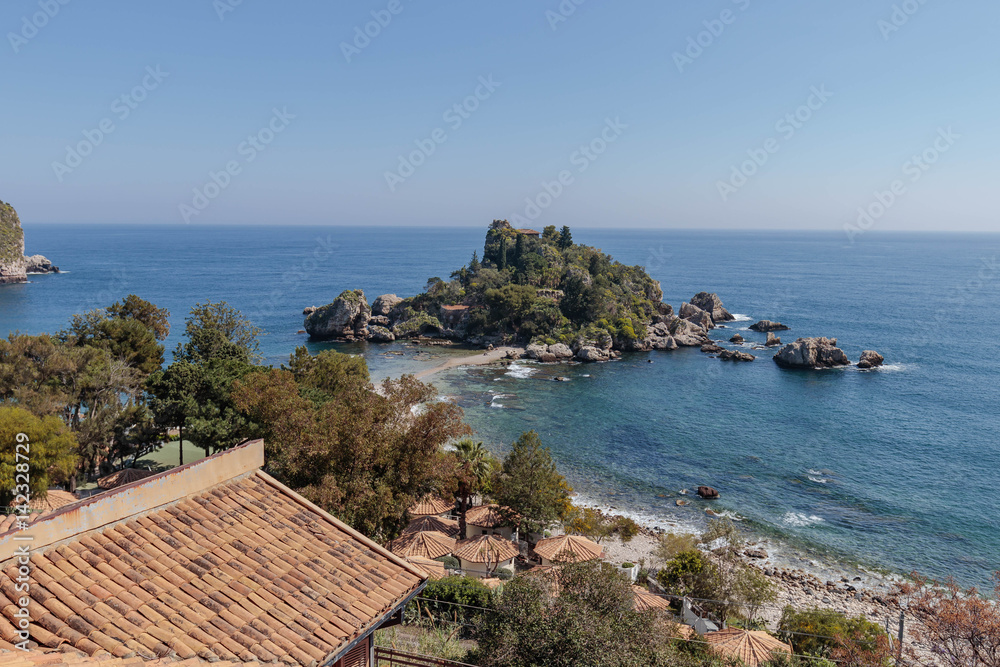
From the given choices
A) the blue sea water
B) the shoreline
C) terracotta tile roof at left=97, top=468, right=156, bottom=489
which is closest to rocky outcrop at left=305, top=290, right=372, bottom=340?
the blue sea water

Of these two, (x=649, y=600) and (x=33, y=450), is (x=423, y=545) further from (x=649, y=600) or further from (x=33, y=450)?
(x=33, y=450)

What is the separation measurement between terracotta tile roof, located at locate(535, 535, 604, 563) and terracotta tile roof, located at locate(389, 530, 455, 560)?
3.69 m

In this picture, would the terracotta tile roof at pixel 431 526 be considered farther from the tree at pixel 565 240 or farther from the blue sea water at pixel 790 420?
the tree at pixel 565 240

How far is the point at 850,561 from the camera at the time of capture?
2622cm

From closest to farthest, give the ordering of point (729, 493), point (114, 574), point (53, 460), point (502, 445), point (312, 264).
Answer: point (114, 574), point (53, 460), point (729, 493), point (502, 445), point (312, 264)

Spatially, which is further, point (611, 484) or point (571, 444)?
point (571, 444)

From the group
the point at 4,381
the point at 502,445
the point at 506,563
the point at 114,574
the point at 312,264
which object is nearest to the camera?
Answer: the point at 114,574

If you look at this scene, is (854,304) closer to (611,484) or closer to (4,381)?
(611,484)

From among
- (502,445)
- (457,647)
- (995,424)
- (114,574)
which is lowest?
(502,445)

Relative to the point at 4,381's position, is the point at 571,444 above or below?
below

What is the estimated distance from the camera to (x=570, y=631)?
8812mm

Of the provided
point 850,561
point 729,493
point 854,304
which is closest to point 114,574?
point 850,561

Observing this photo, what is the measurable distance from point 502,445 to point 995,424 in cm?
3711

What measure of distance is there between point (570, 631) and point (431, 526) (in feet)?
48.9
